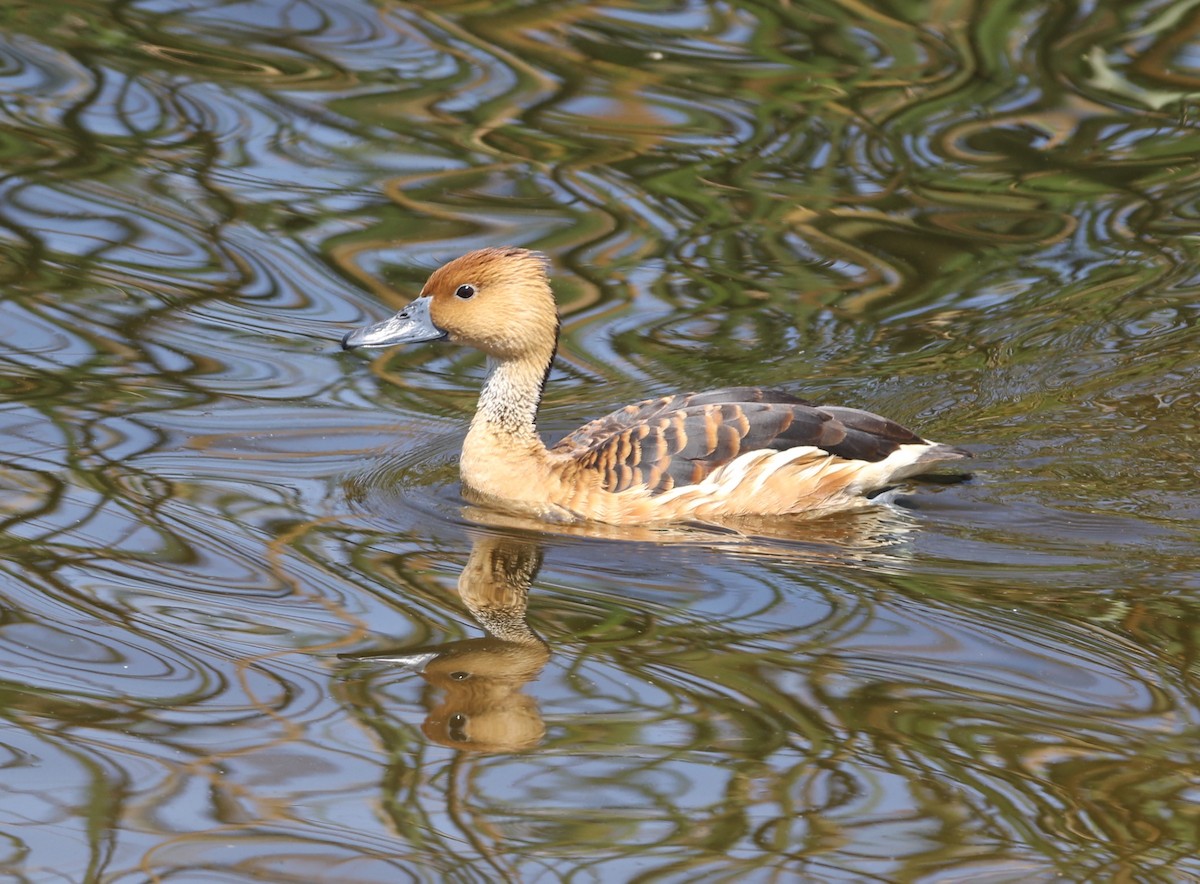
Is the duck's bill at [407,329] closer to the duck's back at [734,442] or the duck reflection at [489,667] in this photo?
the duck's back at [734,442]

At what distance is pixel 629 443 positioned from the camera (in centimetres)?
764

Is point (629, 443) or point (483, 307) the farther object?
point (483, 307)

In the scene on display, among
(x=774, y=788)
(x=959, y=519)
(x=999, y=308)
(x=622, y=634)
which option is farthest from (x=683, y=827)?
(x=999, y=308)

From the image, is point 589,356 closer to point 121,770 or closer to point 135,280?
point 135,280

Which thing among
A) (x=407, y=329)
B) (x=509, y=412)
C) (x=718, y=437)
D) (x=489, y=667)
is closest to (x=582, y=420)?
(x=509, y=412)

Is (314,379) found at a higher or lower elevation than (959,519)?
lower

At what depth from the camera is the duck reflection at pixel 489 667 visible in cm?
531

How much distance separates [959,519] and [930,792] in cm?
269

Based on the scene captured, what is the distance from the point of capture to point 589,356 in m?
9.15

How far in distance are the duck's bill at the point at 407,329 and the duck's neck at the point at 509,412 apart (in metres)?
0.33

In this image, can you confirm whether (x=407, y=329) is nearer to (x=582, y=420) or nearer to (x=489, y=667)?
(x=582, y=420)

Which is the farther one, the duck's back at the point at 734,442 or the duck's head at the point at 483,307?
the duck's head at the point at 483,307

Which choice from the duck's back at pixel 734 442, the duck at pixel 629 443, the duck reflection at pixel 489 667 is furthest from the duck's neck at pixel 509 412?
the duck reflection at pixel 489 667

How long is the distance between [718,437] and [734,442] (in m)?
0.07
